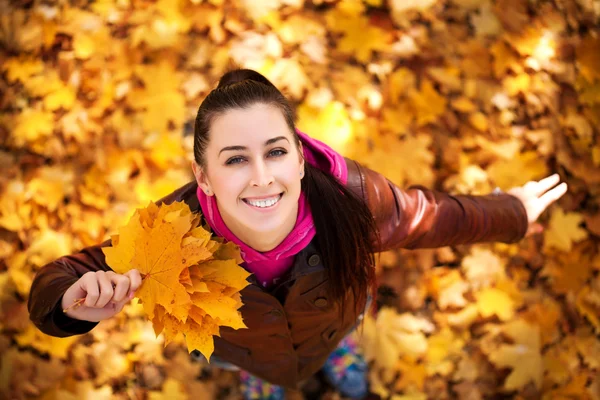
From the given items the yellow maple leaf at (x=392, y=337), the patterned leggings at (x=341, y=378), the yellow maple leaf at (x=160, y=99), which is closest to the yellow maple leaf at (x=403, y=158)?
the yellow maple leaf at (x=392, y=337)

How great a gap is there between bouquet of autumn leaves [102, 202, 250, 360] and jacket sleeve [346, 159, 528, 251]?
45cm

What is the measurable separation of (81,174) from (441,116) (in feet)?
5.28

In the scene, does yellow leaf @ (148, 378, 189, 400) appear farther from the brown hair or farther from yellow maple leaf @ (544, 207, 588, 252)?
yellow maple leaf @ (544, 207, 588, 252)

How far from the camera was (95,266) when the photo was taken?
153 cm

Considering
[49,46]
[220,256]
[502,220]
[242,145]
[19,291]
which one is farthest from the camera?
[49,46]

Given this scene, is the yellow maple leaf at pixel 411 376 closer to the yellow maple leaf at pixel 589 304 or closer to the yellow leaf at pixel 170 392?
the yellow maple leaf at pixel 589 304

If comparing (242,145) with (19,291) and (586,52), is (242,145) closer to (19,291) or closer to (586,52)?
(19,291)

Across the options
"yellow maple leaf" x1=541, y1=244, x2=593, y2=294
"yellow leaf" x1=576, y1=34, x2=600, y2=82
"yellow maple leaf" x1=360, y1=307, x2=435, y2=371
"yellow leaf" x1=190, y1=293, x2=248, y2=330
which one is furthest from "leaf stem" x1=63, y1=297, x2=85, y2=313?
"yellow leaf" x1=576, y1=34, x2=600, y2=82

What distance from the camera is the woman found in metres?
1.33

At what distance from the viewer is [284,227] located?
1.47m

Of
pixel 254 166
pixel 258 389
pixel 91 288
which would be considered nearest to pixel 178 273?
pixel 91 288

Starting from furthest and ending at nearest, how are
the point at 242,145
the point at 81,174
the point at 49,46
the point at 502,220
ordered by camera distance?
the point at 49,46
the point at 81,174
the point at 502,220
the point at 242,145

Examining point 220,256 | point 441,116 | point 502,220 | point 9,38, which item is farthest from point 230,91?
point 9,38

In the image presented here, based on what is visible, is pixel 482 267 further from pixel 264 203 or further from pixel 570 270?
pixel 264 203
